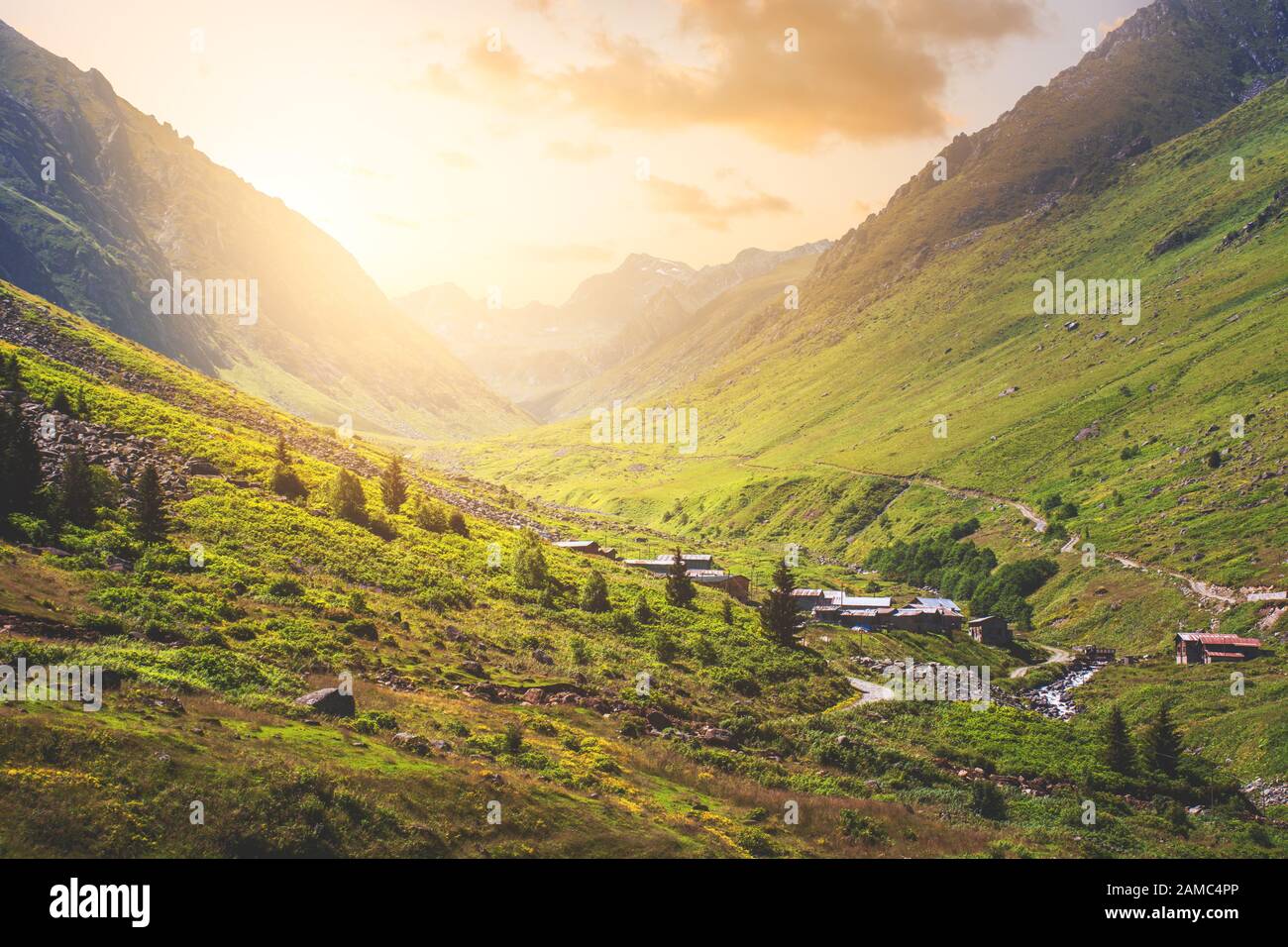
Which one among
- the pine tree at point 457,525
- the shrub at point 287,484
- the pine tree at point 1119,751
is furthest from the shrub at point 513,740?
the pine tree at point 457,525

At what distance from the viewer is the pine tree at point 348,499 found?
72312 mm

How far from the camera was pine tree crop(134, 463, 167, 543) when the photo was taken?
50.6 meters

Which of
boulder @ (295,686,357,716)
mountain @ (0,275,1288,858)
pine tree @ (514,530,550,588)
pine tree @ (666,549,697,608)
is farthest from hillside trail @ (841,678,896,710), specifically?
boulder @ (295,686,357,716)

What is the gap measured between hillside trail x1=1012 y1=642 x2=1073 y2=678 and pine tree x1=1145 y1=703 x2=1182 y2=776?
22.7 m

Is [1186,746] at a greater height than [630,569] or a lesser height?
lesser

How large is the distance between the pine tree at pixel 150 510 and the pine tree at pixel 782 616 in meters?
46.8

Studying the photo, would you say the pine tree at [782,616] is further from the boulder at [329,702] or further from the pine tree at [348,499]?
the boulder at [329,702]

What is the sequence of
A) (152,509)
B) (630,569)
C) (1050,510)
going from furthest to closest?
1. (1050,510)
2. (630,569)
3. (152,509)

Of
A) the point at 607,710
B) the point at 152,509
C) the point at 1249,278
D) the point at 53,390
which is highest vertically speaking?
the point at 1249,278

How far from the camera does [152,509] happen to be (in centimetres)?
5122

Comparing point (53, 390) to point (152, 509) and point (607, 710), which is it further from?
point (607, 710)

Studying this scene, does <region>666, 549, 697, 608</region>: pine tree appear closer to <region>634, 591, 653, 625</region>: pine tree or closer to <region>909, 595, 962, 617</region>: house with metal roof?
<region>634, 591, 653, 625</region>: pine tree
